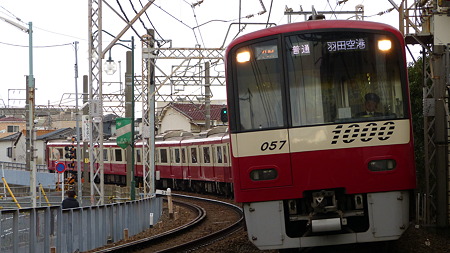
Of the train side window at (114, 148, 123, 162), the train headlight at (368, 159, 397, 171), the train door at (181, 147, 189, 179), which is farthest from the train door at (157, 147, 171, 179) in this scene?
the train headlight at (368, 159, 397, 171)

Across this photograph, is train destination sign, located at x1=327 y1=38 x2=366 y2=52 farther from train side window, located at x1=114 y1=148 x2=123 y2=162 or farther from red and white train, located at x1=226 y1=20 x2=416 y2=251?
train side window, located at x1=114 y1=148 x2=123 y2=162

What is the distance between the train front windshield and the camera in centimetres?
876

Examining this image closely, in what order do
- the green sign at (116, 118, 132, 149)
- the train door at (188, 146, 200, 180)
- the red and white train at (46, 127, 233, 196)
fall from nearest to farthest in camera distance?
the green sign at (116, 118, 132, 149) < the red and white train at (46, 127, 233, 196) < the train door at (188, 146, 200, 180)

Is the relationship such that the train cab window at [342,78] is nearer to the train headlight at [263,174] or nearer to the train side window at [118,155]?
the train headlight at [263,174]

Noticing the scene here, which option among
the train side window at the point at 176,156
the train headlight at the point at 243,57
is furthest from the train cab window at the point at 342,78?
the train side window at the point at 176,156

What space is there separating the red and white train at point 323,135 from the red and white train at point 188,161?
17.1 metres

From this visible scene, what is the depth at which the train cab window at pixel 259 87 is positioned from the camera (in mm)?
8859

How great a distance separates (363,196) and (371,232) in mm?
440

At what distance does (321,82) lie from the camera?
880cm

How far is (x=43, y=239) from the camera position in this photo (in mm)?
12227

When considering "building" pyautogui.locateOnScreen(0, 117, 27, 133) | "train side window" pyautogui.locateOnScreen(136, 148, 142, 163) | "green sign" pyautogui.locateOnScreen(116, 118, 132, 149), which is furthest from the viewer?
"building" pyautogui.locateOnScreen(0, 117, 27, 133)

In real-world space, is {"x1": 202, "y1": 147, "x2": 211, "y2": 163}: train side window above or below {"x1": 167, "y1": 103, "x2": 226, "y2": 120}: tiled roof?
below

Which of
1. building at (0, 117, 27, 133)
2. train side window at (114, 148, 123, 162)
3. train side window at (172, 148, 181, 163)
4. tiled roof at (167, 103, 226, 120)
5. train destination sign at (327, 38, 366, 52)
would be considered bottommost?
train side window at (172, 148, 181, 163)

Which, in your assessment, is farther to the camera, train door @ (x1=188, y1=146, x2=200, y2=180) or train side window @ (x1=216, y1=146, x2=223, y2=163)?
train door @ (x1=188, y1=146, x2=200, y2=180)
